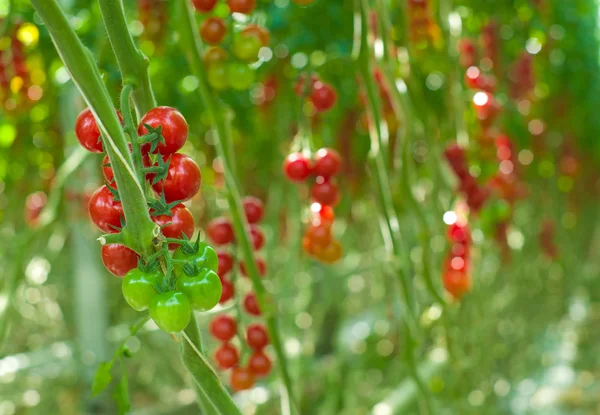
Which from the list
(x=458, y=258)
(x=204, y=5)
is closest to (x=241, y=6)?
(x=204, y=5)

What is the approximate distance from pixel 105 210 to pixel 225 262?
0.39 m

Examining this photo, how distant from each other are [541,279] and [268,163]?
203 centimetres

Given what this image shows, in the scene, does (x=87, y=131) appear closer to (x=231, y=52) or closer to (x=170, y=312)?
(x=170, y=312)

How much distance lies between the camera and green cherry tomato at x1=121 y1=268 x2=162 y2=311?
0.36 meters

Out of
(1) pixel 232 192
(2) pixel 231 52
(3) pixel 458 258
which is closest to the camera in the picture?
(1) pixel 232 192

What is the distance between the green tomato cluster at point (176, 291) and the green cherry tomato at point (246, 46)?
411 mm

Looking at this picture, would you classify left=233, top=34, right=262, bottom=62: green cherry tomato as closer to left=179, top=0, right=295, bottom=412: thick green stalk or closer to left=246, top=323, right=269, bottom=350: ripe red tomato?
left=179, top=0, right=295, bottom=412: thick green stalk

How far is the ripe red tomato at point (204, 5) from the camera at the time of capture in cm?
69

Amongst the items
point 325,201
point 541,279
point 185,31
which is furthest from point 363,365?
point 185,31

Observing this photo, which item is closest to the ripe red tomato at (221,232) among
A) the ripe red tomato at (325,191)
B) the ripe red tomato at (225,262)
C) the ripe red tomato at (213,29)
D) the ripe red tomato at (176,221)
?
the ripe red tomato at (225,262)

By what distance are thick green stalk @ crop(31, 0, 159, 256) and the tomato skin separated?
0.06m

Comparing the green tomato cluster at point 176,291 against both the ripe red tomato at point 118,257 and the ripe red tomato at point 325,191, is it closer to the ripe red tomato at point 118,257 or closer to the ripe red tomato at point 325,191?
the ripe red tomato at point 118,257

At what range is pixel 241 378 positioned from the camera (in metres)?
0.84

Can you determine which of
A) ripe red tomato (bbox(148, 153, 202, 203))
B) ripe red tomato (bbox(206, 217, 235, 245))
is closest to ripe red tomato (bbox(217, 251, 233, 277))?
ripe red tomato (bbox(206, 217, 235, 245))
